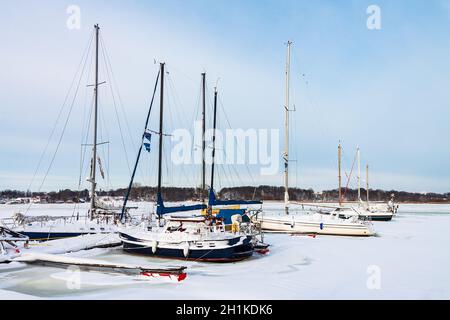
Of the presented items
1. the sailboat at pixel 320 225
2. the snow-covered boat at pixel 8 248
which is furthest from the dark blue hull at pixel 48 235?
the sailboat at pixel 320 225

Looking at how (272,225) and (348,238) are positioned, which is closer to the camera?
(348,238)

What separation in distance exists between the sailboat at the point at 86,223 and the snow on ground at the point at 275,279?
17.9 feet

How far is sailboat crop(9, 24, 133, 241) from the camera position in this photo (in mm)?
26609

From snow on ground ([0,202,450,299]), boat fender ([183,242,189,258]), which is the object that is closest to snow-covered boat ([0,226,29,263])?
snow on ground ([0,202,450,299])

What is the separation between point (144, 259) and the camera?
21.0 metres

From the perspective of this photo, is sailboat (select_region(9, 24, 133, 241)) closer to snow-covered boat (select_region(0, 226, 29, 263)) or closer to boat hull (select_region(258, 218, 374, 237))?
snow-covered boat (select_region(0, 226, 29, 263))

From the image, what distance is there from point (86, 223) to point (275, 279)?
18306 mm

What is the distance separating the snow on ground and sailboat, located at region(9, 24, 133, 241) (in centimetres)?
545

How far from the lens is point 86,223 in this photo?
94.2 ft

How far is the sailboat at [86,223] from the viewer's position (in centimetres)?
2661

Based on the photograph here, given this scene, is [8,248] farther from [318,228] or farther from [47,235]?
[318,228]
